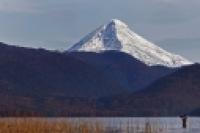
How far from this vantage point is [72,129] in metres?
78.2

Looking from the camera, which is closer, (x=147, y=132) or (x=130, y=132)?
(x=147, y=132)

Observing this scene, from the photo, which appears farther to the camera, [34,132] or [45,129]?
[45,129]

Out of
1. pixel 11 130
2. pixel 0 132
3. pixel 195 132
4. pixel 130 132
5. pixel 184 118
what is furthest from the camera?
pixel 184 118

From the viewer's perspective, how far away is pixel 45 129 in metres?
75.0

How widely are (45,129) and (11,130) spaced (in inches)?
154

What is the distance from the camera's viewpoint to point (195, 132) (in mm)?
101875

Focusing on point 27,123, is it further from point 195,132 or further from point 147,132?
point 195,132

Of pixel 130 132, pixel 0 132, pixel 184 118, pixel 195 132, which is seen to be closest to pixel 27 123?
pixel 0 132

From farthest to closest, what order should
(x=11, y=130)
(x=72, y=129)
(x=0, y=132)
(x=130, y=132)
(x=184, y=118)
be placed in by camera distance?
(x=184, y=118)
(x=130, y=132)
(x=72, y=129)
(x=11, y=130)
(x=0, y=132)

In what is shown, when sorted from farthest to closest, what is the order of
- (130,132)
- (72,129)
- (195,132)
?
1. (195,132)
2. (130,132)
3. (72,129)

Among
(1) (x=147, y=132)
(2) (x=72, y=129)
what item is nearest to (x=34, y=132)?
(2) (x=72, y=129)

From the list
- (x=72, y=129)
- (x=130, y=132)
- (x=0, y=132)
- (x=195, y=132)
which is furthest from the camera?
(x=195, y=132)

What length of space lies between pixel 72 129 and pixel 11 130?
8.01 metres

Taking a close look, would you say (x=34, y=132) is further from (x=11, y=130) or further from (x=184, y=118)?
(x=184, y=118)
